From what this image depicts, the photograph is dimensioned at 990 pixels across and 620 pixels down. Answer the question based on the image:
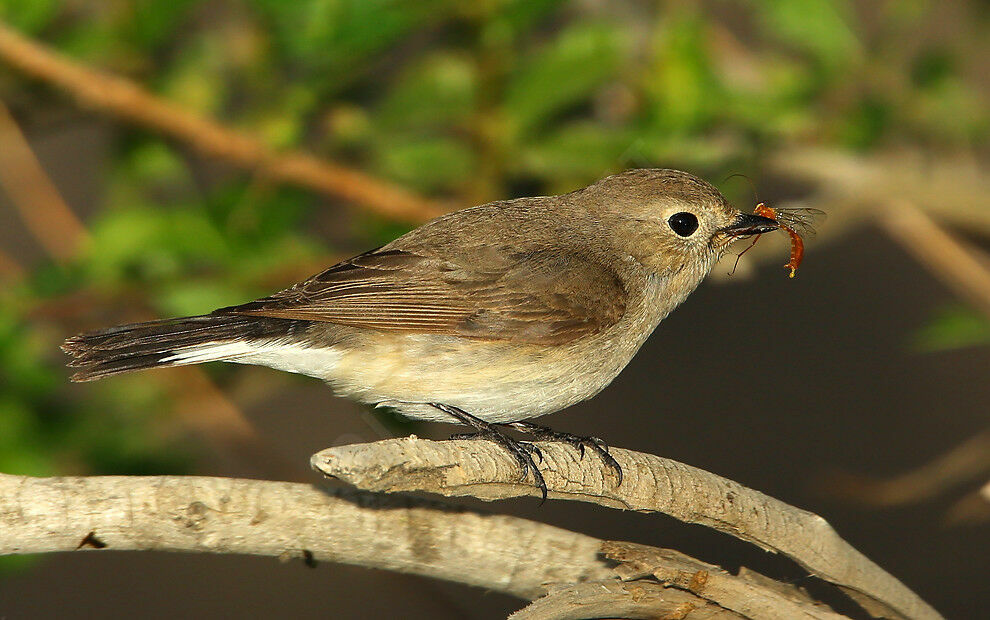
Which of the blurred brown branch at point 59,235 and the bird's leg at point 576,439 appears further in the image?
the blurred brown branch at point 59,235

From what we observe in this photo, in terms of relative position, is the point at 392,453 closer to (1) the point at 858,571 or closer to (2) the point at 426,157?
(1) the point at 858,571

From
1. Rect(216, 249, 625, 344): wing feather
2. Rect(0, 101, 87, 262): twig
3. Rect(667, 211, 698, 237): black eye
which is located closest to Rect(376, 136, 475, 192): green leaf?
Rect(216, 249, 625, 344): wing feather

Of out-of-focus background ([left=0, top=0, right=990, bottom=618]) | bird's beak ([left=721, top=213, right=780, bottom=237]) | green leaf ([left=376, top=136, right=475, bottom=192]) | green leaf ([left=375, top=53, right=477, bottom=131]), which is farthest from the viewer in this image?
green leaf ([left=376, top=136, right=475, bottom=192])

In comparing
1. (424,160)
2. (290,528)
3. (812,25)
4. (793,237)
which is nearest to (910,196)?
(812,25)

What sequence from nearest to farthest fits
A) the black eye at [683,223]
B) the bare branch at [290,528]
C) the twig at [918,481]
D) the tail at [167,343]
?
the bare branch at [290,528] → the tail at [167,343] → the black eye at [683,223] → the twig at [918,481]

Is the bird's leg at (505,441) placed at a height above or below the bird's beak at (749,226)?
below

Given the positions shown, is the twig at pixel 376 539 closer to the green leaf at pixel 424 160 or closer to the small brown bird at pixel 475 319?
the small brown bird at pixel 475 319

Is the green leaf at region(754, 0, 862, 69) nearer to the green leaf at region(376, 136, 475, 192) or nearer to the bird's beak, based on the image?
the bird's beak

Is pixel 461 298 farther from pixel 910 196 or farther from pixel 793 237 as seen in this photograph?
pixel 910 196

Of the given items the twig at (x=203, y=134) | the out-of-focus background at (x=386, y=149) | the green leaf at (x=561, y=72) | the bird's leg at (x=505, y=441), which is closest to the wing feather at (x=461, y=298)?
the bird's leg at (x=505, y=441)
